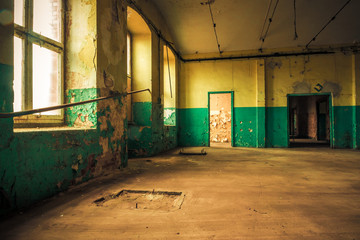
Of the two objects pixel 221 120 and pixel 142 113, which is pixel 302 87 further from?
pixel 142 113

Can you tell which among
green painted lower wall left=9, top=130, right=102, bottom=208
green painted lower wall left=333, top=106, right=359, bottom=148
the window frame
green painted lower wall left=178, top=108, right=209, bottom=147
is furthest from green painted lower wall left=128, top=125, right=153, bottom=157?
green painted lower wall left=333, top=106, right=359, bottom=148

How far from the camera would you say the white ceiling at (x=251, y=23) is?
5.70m

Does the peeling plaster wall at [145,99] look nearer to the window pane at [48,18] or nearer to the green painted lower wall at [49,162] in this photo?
the green painted lower wall at [49,162]

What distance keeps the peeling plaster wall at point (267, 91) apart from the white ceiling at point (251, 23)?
0.57 meters

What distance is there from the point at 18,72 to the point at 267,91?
697 centimetres

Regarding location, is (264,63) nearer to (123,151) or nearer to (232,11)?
(232,11)

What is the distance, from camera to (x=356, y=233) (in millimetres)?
1480

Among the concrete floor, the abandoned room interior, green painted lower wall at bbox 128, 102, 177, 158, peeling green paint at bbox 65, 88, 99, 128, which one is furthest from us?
green painted lower wall at bbox 128, 102, 177, 158

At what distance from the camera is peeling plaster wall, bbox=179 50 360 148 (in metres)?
6.97

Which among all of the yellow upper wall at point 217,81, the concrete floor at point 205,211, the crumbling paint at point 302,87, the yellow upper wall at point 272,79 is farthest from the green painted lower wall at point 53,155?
the crumbling paint at point 302,87

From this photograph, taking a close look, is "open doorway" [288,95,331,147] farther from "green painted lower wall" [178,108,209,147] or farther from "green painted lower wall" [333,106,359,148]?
"green painted lower wall" [178,108,209,147]

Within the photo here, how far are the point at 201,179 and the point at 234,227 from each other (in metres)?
1.38

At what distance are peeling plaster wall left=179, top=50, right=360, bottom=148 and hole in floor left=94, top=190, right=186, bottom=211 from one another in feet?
17.9

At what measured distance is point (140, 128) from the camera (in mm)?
5137
